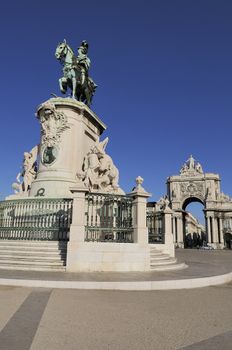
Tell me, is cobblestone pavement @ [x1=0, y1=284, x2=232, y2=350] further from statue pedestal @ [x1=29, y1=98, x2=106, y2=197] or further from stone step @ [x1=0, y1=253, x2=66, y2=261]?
statue pedestal @ [x1=29, y1=98, x2=106, y2=197]

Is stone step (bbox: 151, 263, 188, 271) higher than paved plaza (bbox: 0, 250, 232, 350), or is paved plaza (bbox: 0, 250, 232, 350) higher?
stone step (bbox: 151, 263, 188, 271)

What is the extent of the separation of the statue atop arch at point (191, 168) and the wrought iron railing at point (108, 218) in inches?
3027

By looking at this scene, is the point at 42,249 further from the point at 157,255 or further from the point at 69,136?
the point at 69,136

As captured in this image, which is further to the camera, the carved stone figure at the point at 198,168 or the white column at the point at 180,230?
the carved stone figure at the point at 198,168

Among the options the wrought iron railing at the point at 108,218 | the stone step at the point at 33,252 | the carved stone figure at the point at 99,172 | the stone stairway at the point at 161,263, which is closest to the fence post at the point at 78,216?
the wrought iron railing at the point at 108,218

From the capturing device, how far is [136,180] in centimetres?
1201

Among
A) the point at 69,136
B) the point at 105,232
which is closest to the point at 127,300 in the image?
the point at 105,232

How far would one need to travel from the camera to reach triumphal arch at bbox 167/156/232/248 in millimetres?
76188

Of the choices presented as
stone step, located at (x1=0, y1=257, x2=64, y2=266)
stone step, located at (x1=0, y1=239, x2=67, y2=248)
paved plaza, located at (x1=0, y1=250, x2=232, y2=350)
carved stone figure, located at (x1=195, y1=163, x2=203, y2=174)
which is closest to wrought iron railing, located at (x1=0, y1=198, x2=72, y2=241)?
stone step, located at (x1=0, y1=239, x2=67, y2=248)

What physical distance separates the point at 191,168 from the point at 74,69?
7362cm

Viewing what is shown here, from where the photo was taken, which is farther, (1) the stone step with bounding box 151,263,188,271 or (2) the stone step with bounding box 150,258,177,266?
(2) the stone step with bounding box 150,258,177,266

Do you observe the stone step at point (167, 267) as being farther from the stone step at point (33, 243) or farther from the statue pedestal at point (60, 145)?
the statue pedestal at point (60, 145)

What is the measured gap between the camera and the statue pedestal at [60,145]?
15594 millimetres

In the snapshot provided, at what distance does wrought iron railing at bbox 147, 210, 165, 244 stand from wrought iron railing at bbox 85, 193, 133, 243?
415 cm
